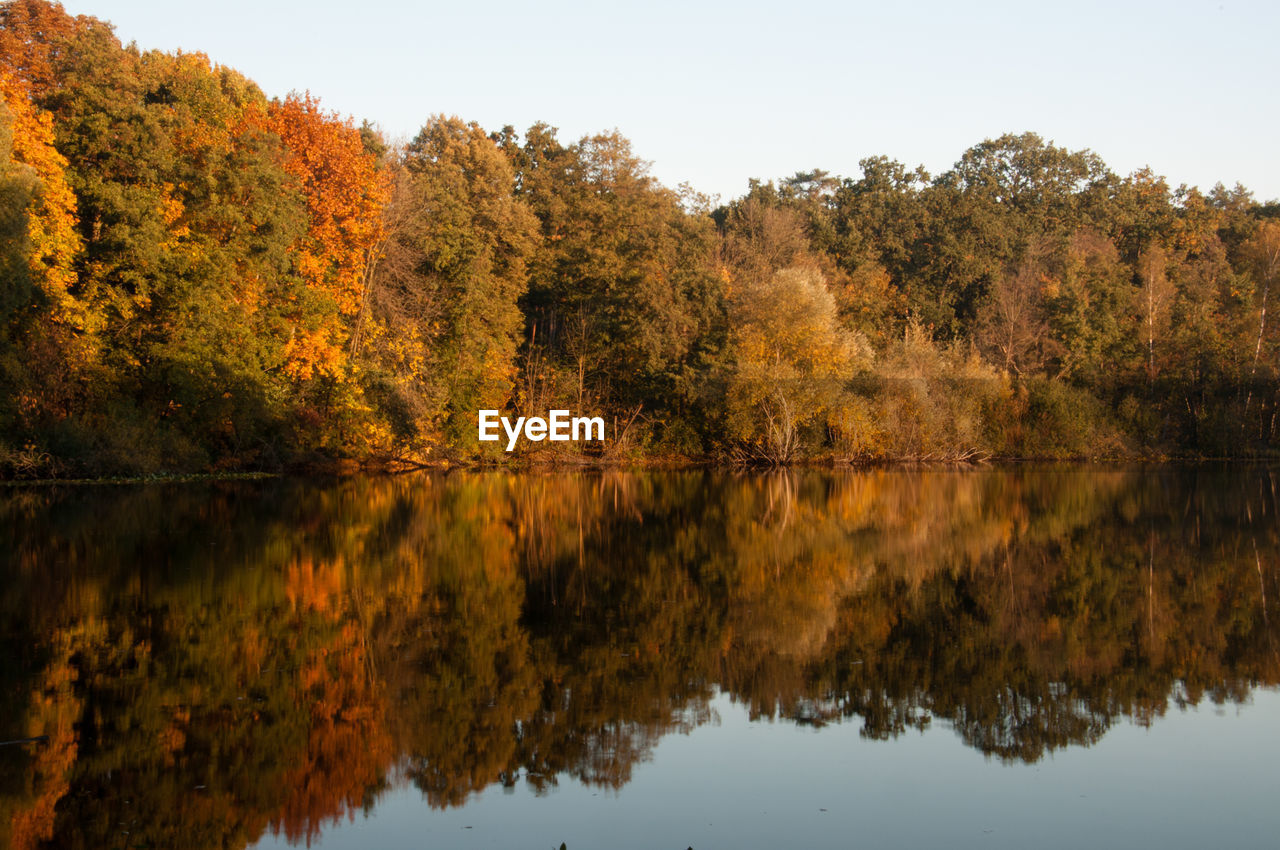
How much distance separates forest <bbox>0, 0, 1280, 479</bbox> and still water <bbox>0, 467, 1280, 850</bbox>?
1531 centimetres

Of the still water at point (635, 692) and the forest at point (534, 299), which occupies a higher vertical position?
the forest at point (534, 299)

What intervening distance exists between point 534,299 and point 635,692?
1664 inches

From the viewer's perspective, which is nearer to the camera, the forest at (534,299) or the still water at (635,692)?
the still water at (635,692)

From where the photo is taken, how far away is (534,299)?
49.5m

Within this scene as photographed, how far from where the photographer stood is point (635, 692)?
8.35 m

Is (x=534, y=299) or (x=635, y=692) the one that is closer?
(x=635, y=692)

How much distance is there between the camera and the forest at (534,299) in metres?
30.8

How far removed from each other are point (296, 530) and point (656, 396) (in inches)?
1152

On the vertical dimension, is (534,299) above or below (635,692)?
above

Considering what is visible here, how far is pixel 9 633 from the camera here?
1029cm

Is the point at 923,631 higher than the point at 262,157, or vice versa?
the point at 262,157

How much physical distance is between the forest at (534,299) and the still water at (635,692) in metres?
15.3

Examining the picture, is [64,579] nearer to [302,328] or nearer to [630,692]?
[630,692]

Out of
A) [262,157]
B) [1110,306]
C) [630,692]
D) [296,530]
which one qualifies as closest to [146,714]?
[630,692]
